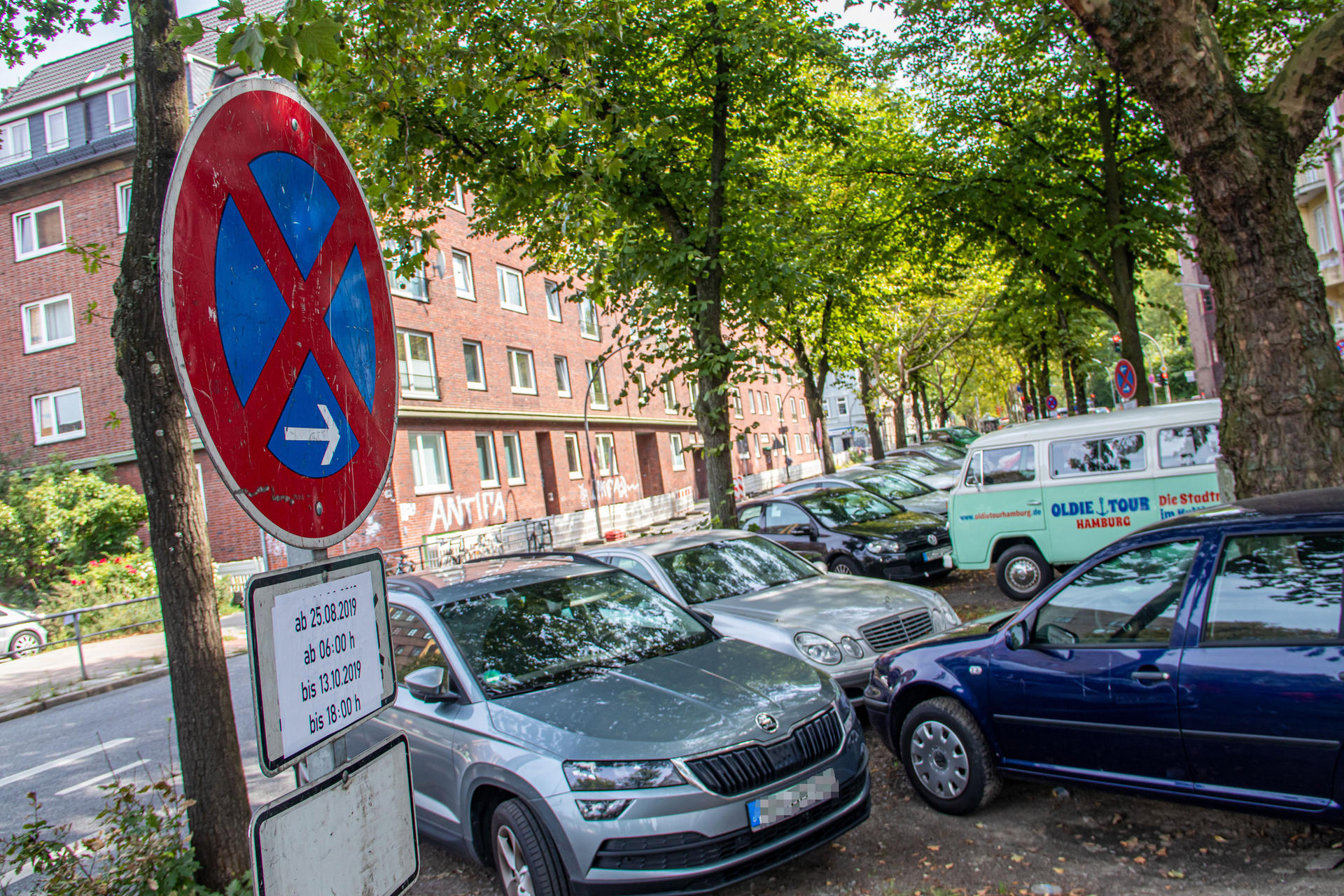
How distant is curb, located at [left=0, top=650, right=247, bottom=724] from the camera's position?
12.4 m

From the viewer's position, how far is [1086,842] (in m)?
4.66

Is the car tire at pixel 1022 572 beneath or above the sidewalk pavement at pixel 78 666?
above

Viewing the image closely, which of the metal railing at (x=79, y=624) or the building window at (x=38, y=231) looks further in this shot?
the building window at (x=38, y=231)

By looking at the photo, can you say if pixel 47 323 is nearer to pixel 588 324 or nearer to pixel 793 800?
pixel 588 324

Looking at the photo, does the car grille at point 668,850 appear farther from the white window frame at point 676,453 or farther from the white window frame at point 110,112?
the white window frame at point 676,453

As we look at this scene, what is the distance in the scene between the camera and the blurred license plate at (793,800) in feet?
13.4

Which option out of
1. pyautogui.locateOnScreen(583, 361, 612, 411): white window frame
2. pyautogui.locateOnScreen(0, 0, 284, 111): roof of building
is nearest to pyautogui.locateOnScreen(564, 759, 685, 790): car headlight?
pyautogui.locateOnScreen(0, 0, 284, 111): roof of building

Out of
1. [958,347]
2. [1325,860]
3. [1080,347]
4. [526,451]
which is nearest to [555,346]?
[526,451]

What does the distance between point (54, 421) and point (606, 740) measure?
28.4 metres

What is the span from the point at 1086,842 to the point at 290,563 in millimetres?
4357

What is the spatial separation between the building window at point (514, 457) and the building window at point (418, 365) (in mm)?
3886

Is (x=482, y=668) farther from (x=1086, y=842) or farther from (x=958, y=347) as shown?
(x=958, y=347)

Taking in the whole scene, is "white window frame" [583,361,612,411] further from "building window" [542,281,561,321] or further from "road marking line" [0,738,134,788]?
"road marking line" [0,738,134,788]

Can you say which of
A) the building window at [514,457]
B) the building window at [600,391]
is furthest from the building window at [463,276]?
the building window at [600,391]
